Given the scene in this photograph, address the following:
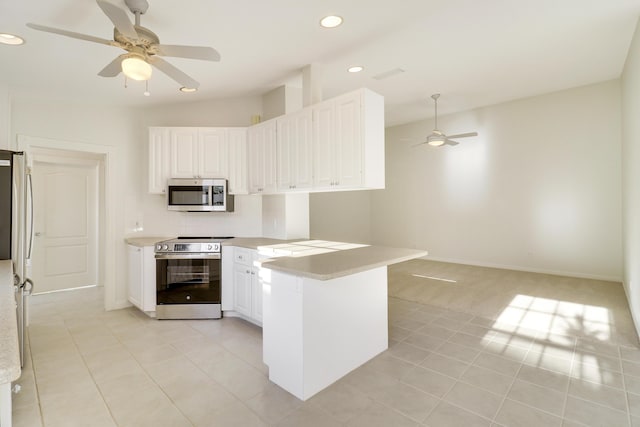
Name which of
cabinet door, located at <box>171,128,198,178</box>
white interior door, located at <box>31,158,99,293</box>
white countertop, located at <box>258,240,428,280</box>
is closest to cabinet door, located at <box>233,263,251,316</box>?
white countertop, located at <box>258,240,428,280</box>

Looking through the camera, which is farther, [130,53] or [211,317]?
[211,317]

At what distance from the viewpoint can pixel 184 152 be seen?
13.5ft

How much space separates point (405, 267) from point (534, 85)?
3.75 metres

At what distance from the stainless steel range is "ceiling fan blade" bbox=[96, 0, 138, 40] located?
2346 mm

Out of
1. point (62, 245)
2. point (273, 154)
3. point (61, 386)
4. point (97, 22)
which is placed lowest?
point (61, 386)

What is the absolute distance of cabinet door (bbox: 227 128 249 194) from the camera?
4.14 m

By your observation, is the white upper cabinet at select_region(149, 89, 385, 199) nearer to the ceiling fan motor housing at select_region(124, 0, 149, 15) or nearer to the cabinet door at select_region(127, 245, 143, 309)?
the cabinet door at select_region(127, 245, 143, 309)

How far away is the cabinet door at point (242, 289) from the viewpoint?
3488mm

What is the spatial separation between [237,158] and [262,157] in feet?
1.41

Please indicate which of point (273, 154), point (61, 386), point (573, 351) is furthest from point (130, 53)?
point (573, 351)

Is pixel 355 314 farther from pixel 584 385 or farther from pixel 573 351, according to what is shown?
pixel 573 351

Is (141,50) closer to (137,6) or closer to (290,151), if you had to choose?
(137,6)

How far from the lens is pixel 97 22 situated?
229cm

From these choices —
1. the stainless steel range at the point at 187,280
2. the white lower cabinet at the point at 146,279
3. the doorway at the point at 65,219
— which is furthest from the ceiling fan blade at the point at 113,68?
the doorway at the point at 65,219
